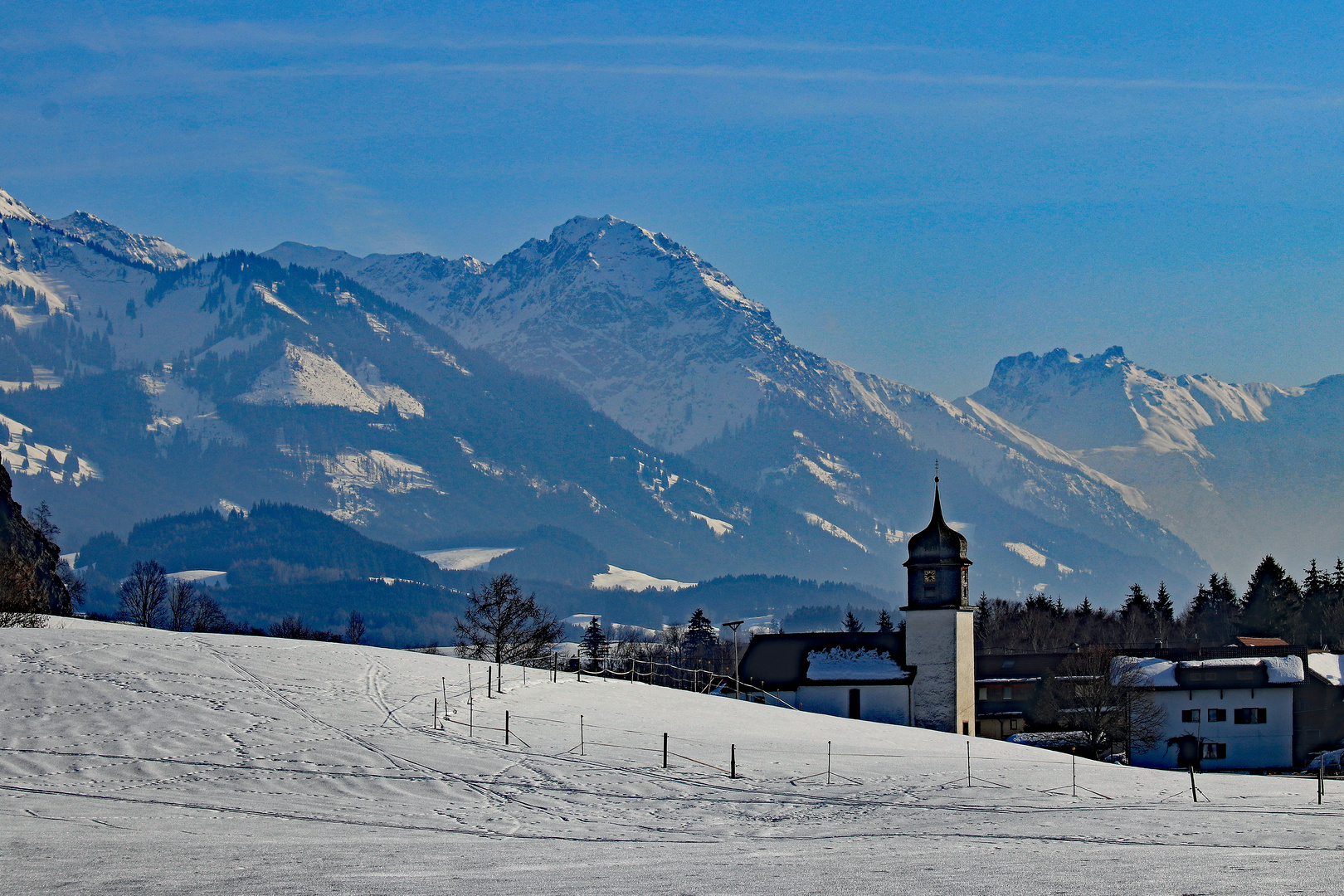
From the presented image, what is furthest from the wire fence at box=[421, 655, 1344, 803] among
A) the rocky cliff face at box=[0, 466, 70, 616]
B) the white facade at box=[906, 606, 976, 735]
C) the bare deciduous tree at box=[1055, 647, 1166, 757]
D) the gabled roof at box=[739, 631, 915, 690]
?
the gabled roof at box=[739, 631, 915, 690]

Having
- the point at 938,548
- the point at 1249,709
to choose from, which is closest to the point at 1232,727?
the point at 1249,709

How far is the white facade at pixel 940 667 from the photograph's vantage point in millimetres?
89938

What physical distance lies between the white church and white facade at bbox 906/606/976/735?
0.17ft

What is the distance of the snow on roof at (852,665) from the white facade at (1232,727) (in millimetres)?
19978

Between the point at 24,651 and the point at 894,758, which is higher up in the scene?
the point at 24,651

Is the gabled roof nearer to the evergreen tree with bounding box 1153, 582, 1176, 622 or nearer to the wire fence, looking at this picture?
the wire fence

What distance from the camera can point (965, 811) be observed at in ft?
121

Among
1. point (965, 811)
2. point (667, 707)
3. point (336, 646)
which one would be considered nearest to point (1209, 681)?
point (667, 707)

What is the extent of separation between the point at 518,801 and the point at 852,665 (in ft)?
193

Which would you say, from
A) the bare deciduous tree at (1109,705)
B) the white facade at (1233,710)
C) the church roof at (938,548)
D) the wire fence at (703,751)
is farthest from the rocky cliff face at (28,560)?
the white facade at (1233,710)

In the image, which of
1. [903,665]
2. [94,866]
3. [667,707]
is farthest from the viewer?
[903,665]

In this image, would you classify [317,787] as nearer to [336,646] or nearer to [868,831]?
[868,831]

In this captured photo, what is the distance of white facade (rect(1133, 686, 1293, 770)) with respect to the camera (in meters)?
100

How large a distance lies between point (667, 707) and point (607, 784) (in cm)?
1964
